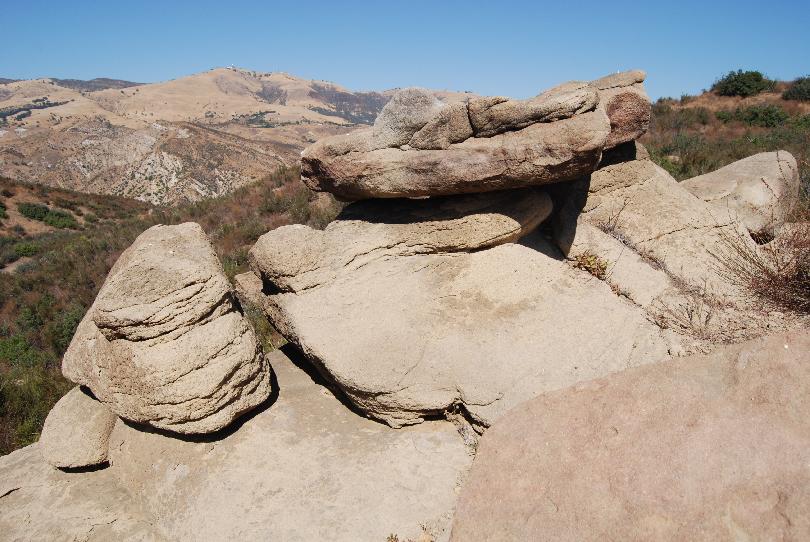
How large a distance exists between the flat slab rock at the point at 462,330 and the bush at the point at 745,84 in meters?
24.9

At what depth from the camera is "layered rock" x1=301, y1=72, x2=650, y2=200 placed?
15.1 feet

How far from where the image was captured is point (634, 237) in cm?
613

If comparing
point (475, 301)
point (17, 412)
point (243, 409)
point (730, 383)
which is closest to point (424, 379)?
point (475, 301)

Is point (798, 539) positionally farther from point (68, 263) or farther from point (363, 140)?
point (68, 263)

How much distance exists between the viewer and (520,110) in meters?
4.79

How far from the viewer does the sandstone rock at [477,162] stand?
180 inches

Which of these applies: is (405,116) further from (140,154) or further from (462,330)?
(140,154)

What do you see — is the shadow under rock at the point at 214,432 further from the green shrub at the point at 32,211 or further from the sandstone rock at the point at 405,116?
the green shrub at the point at 32,211

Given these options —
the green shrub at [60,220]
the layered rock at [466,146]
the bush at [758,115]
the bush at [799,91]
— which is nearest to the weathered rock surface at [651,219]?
the layered rock at [466,146]

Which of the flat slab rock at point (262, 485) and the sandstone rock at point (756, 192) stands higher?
the sandstone rock at point (756, 192)

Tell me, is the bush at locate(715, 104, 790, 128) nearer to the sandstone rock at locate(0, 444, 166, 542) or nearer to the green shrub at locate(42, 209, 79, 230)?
the sandstone rock at locate(0, 444, 166, 542)

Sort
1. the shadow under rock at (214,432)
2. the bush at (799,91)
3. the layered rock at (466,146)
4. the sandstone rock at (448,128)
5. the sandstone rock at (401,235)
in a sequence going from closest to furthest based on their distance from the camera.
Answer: the shadow under rock at (214,432) < the layered rock at (466,146) < the sandstone rock at (448,128) < the sandstone rock at (401,235) < the bush at (799,91)

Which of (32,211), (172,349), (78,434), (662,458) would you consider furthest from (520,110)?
(32,211)

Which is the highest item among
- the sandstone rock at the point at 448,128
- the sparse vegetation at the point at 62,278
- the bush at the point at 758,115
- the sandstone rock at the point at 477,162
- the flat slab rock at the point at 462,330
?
the bush at the point at 758,115
